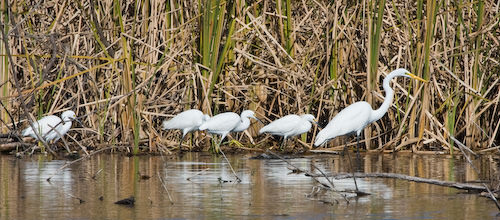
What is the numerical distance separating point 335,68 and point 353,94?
1.32 feet

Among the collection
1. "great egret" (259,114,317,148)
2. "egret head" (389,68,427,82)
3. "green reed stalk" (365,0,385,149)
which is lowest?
"great egret" (259,114,317,148)

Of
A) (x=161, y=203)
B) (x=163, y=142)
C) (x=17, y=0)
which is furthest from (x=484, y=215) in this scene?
(x=17, y=0)

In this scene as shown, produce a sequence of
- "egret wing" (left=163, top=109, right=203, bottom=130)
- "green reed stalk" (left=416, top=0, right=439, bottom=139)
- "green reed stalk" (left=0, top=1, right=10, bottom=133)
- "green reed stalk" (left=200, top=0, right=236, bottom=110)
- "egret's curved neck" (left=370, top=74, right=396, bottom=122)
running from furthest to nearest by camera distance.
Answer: "green reed stalk" (left=200, top=0, right=236, bottom=110) → "green reed stalk" (left=0, top=1, right=10, bottom=133) → "green reed stalk" (left=416, top=0, right=439, bottom=139) → "egret wing" (left=163, top=109, right=203, bottom=130) → "egret's curved neck" (left=370, top=74, right=396, bottom=122)

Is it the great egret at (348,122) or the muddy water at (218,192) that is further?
the great egret at (348,122)

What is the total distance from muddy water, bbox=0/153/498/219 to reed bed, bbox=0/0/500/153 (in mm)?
1044

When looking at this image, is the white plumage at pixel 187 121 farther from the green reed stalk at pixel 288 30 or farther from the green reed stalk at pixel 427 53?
the green reed stalk at pixel 427 53

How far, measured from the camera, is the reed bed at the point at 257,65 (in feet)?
35.5

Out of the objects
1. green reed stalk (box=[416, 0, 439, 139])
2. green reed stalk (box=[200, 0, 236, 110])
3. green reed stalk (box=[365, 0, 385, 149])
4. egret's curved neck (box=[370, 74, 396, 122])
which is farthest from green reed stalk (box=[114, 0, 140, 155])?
green reed stalk (box=[416, 0, 439, 139])

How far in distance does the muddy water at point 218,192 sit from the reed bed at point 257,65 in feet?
3.43

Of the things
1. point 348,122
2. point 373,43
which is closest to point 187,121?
point 348,122

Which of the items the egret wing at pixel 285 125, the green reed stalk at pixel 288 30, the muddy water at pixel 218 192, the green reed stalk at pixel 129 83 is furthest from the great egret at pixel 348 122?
the green reed stalk at pixel 129 83

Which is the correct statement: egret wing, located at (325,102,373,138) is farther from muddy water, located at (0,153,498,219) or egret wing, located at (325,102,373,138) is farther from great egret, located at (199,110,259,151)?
great egret, located at (199,110,259,151)

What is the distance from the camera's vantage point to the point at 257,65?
1160 cm

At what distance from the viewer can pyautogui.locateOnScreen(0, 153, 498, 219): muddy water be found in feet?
18.8
